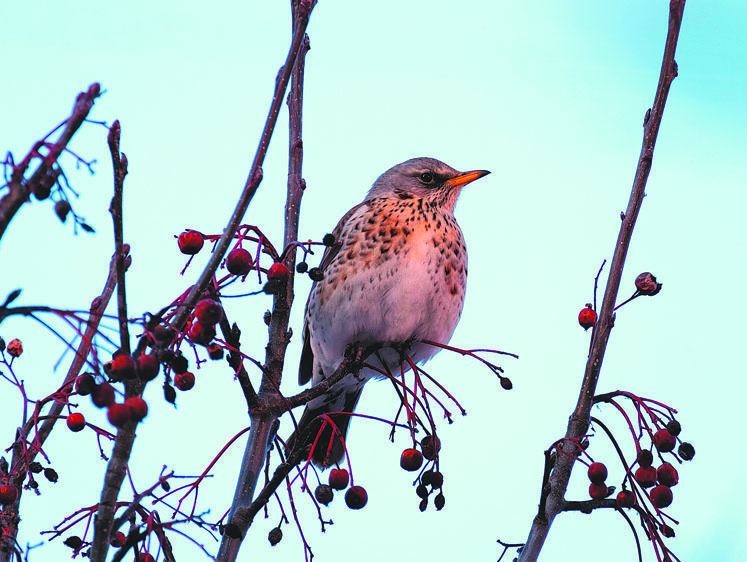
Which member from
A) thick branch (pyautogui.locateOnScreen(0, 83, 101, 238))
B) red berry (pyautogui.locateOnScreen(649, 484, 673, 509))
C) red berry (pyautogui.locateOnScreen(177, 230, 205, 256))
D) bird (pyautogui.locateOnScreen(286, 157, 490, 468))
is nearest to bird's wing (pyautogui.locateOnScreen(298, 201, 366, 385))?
bird (pyautogui.locateOnScreen(286, 157, 490, 468))

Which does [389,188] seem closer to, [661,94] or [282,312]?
[282,312]

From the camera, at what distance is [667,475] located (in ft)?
7.89

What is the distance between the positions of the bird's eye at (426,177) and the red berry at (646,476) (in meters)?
2.40

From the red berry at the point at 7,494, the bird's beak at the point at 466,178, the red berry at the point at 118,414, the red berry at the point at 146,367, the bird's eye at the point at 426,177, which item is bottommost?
the red berry at the point at 118,414

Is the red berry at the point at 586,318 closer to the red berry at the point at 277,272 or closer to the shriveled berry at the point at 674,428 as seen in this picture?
the shriveled berry at the point at 674,428

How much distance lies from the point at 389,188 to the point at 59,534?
106 inches

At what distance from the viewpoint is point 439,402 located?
9.28ft

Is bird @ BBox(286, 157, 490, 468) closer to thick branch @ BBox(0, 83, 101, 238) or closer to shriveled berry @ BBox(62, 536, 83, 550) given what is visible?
shriveled berry @ BBox(62, 536, 83, 550)

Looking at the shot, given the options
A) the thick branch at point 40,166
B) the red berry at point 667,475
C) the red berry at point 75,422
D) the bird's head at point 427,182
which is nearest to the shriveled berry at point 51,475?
the red berry at point 75,422

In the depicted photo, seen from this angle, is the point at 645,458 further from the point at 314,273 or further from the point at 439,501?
the point at 314,273

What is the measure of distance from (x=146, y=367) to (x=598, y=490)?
1390 mm

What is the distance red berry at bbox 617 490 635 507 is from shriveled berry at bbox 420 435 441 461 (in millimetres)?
554

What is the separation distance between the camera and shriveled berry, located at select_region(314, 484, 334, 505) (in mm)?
2375

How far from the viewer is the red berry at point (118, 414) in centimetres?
151
